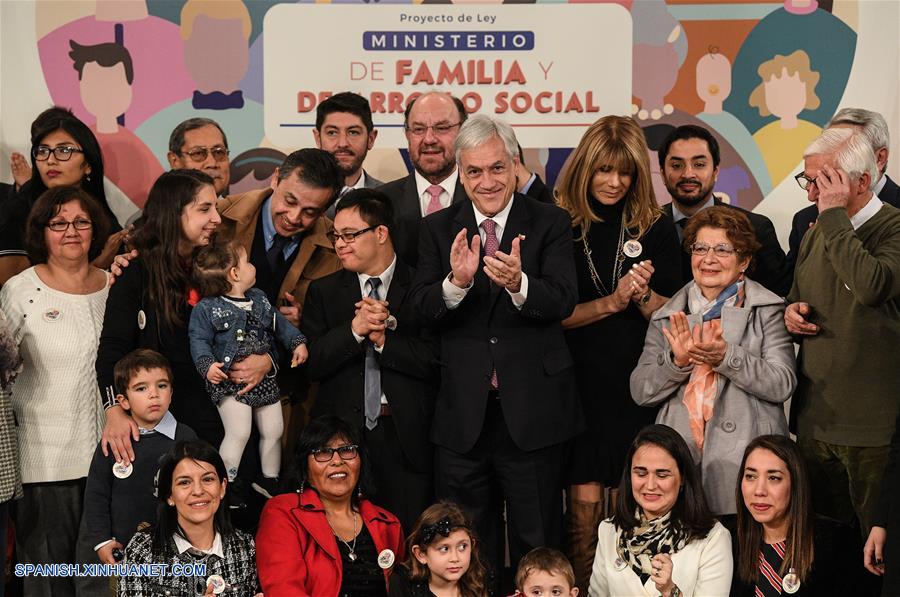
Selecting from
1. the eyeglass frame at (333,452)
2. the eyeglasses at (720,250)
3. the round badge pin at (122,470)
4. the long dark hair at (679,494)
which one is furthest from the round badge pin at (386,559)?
the eyeglasses at (720,250)

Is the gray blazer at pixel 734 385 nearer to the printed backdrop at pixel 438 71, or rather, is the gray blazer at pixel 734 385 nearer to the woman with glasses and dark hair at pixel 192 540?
the woman with glasses and dark hair at pixel 192 540

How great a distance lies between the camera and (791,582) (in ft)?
12.8

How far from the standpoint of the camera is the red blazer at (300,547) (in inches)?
159

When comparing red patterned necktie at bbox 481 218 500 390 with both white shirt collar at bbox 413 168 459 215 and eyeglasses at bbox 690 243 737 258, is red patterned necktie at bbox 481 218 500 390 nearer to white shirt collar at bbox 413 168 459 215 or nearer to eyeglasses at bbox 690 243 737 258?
eyeglasses at bbox 690 243 737 258

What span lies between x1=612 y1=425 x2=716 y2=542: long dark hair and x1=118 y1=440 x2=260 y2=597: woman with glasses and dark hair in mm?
1387

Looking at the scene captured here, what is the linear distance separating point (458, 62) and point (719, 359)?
2673 millimetres

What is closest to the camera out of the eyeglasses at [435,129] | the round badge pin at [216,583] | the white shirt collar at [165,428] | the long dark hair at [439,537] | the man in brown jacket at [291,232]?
the round badge pin at [216,583]

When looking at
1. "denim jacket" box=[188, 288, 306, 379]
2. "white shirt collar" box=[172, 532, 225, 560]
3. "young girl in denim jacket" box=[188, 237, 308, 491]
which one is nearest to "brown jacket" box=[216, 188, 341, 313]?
"young girl in denim jacket" box=[188, 237, 308, 491]

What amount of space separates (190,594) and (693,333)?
203cm

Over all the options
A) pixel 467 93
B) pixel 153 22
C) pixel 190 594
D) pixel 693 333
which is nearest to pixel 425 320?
pixel 693 333

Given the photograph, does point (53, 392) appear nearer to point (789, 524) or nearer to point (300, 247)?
point (300, 247)

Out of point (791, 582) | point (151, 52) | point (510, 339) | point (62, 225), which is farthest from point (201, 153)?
point (791, 582)

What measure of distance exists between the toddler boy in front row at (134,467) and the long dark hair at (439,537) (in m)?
0.94

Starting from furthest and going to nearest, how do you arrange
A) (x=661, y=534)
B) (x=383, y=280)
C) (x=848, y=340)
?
1. (x=383, y=280)
2. (x=848, y=340)
3. (x=661, y=534)
